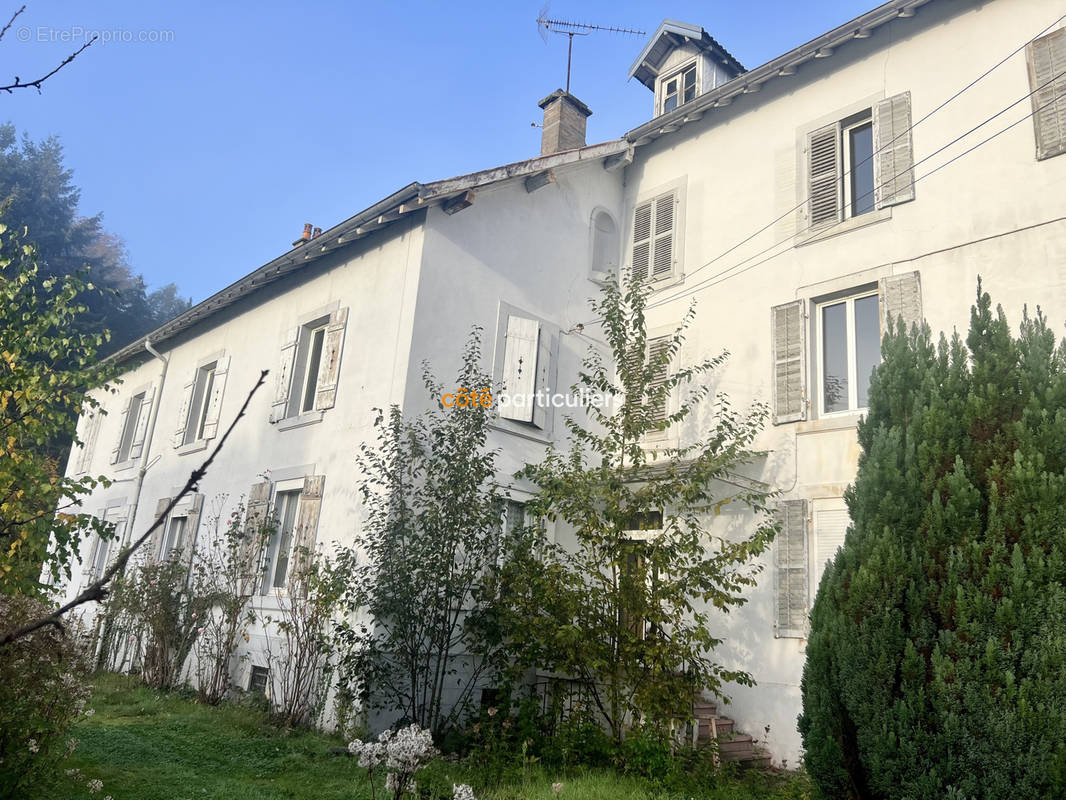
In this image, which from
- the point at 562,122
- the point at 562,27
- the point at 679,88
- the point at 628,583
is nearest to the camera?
the point at 628,583

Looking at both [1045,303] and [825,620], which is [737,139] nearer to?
[1045,303]

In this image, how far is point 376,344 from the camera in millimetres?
10320

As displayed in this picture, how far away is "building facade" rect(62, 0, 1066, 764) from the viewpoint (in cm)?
853

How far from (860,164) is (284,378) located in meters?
8.47

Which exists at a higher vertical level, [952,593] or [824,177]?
[824,177]

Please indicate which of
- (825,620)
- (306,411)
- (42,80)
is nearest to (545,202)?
(306,411)

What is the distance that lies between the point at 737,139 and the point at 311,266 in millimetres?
6605

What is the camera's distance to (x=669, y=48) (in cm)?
1417

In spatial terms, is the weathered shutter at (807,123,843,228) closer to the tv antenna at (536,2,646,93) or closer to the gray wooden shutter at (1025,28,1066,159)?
the gray wooden shutter at (1025,28,1066,159)

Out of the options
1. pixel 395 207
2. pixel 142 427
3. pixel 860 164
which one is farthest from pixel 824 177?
pixel 142 427

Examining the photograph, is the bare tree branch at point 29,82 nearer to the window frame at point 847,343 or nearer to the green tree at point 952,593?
the green tree at point 952,593

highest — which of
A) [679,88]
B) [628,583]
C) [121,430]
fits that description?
[679,88]

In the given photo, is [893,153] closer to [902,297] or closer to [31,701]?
[902,297]

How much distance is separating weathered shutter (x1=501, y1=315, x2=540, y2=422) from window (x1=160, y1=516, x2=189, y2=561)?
6.47 m
